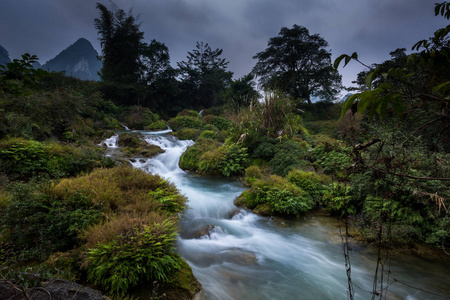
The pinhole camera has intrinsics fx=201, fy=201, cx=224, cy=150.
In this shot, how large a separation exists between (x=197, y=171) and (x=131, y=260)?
796cm

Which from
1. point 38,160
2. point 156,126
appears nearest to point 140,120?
point 156,126

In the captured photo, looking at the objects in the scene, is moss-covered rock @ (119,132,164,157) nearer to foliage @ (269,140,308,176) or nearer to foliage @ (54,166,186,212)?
foliage @ (54,166,186,212)

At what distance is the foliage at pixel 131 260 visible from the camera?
2.73 metres

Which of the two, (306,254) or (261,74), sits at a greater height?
(261,74)

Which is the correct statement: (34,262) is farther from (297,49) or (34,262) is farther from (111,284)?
Result: (297,49)

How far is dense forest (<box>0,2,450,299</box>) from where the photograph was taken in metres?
1.54

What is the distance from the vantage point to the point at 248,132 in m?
10.2

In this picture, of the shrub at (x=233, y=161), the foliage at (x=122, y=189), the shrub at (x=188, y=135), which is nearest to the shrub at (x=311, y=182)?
the shrub at (x=233, y=161)

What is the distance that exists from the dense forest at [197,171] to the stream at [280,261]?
447 millimetres

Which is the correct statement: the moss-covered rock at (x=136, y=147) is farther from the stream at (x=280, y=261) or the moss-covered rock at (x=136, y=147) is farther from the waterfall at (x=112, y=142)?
the stream at (x=280, y=261)

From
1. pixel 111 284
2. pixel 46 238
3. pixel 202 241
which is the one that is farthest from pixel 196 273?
pixel 46 238

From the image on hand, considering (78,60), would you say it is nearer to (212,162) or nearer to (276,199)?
(212,162)

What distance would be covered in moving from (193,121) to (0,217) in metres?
18.9

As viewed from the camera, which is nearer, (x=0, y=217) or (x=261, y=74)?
(x=0, y=217)
